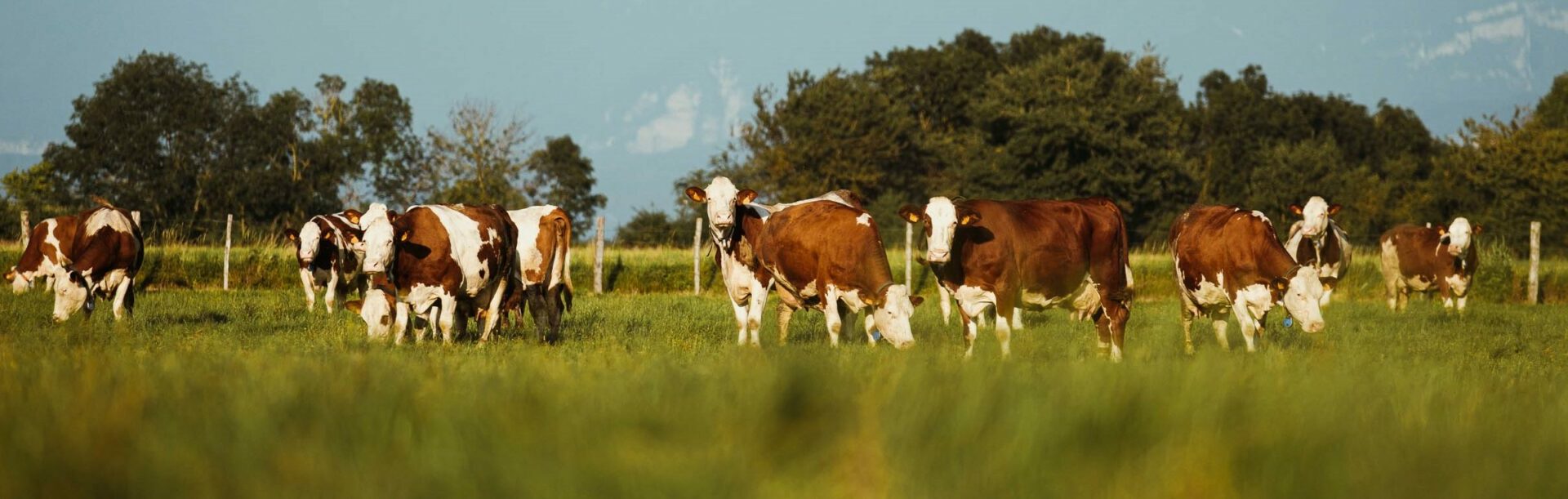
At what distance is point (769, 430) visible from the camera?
12.6ft

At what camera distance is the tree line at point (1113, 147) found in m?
57.3

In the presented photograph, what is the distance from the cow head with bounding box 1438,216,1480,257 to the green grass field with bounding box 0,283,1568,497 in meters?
21.7

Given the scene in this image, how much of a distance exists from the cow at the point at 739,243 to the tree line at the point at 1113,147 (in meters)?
34.3

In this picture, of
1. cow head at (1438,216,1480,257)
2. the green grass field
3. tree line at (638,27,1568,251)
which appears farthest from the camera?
tree line at (638,27,1568,251)

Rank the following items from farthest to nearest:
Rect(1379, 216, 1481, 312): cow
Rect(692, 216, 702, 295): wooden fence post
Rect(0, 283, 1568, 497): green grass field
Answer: Rect(692, 216, 702, 295): wooden fence post → Rect(1379, 216, 1481, 312): cow → Rect(0, 283, 1568, 497): green grass field

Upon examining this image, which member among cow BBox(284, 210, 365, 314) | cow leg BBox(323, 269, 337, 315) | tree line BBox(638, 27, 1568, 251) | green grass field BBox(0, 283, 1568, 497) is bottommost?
cow leg BBox(323, 269, 337, 315)

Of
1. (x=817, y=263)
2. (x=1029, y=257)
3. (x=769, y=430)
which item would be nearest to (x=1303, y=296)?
(x=1029, y=257)

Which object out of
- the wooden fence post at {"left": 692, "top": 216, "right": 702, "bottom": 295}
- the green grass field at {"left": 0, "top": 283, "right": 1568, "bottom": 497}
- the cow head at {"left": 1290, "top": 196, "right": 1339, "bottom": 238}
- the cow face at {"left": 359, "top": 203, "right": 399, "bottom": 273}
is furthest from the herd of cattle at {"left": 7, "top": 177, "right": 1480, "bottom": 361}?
the wooden fence post at {"left": 692, "top": 216, "right": 702, "bottom": 295}

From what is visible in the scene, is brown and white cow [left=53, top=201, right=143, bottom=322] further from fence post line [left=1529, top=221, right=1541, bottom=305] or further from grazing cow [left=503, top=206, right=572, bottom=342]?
fence post line [left=1529, top=221, right=1541, bottom=305]

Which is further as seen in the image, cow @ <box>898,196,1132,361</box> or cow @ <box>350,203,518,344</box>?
cow @ <box>350,203,518,344</box>

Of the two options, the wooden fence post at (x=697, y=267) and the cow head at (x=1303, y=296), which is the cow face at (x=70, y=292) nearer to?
the cow head at (x=1303, y=296)

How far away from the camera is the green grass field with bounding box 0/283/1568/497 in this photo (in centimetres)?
352

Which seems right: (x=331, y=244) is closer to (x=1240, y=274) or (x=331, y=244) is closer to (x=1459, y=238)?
(x=1240, y=274)

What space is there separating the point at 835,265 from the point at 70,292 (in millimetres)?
8541
